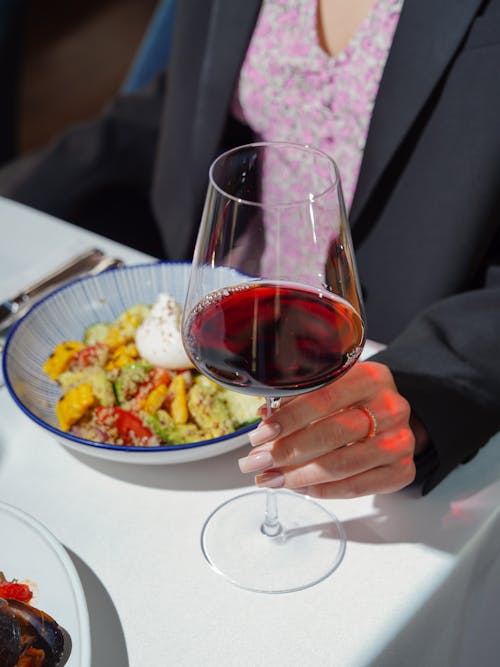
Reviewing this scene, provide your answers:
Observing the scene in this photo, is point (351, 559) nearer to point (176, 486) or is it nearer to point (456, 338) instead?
point (176, 486)

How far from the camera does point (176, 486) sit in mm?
790

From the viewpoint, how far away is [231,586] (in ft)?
2.27

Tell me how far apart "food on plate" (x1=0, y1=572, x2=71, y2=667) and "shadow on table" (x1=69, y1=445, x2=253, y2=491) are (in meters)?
0.19

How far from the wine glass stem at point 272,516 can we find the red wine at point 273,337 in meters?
0.08

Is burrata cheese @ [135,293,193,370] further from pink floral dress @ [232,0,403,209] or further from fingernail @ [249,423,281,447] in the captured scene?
pink floral dress @ [232,0,403,209]

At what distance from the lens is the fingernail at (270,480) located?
2.24ft

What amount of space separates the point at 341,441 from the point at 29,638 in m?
0.30

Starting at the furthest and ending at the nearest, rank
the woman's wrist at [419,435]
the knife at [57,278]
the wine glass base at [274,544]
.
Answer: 1. the knife at [57,278]
2. the woman's wrist at [419,435]
3. the wine glass base at [274,544]

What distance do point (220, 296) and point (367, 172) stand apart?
1.87 feet

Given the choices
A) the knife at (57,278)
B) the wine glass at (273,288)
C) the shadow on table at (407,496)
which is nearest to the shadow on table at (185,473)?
the shadow on table at (407,496)

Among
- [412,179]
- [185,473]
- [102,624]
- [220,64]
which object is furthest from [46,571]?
[220,64]

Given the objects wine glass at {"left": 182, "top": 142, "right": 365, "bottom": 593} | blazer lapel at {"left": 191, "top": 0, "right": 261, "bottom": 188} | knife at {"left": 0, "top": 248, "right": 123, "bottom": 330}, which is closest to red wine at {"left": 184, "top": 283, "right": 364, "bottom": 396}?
wine glass at {"left": 182, "top": 142, "right": 365, "bottom": 593}

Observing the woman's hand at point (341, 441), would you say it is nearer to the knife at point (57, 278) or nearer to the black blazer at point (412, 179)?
the black blazer at point (412, 179)

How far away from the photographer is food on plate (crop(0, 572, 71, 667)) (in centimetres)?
59
